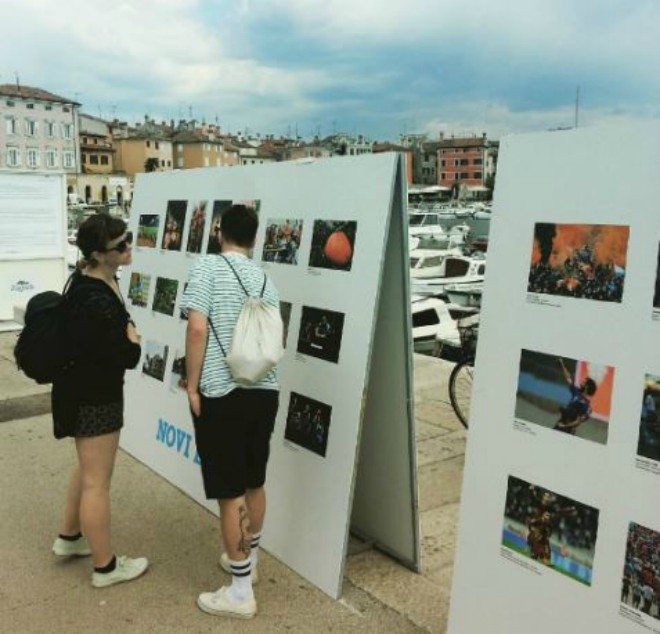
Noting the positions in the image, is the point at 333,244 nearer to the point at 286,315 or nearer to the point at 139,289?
the point at 286,315

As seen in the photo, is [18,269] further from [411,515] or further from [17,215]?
[411,515]

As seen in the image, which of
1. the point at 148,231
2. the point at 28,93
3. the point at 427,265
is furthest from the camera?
the point at 28,93

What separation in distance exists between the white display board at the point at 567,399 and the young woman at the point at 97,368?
5.24 ft

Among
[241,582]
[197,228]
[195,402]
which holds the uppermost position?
[197,228]

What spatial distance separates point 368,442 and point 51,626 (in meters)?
1.67

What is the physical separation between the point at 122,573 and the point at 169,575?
0.74 ft

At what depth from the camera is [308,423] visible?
3.47m

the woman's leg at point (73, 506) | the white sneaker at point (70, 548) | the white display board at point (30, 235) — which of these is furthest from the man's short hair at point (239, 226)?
the white display board at point (30, 235)

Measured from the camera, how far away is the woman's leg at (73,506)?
3.59 metres

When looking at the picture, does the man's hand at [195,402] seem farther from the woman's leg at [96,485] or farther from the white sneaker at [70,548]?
the white sneaker at [70,548]

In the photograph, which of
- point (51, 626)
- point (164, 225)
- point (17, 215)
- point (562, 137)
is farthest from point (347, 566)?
point (17, 215)

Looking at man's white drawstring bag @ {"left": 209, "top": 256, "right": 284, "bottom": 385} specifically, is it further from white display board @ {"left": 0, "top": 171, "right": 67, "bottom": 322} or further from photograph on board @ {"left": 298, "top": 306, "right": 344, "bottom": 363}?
white display board @ {"left": 0, "top": 171, "right": 67, "bottom": 322}

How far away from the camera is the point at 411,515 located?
3.49m

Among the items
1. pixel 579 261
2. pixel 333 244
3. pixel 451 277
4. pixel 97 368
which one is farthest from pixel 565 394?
pixel 451 277
